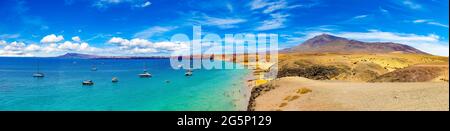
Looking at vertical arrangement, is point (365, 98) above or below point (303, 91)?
above

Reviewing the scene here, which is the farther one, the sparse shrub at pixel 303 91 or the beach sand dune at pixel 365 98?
the sparse shrub at pixel 303 91

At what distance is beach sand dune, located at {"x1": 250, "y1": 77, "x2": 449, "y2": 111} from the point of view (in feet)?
47.5

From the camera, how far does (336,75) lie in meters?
53.3

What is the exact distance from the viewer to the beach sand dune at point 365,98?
14.5 metres

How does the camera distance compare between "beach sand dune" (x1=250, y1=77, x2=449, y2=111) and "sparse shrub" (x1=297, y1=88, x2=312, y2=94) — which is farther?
"sparse shrub" (x1=297, y1=88, x2=312, y2=94)

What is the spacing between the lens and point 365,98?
1855 cm

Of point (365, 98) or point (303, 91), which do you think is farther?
point (303, 91)
